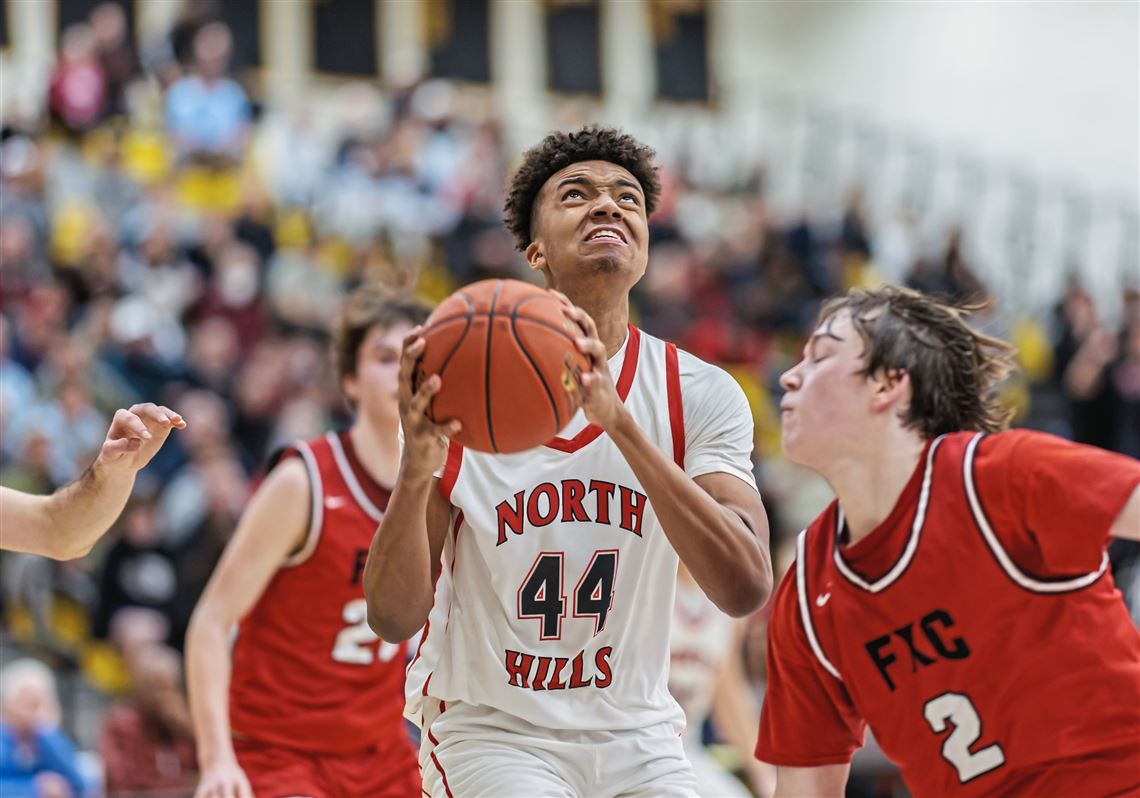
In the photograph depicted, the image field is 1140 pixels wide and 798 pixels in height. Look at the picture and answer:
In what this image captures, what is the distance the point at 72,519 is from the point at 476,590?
3.67 feet

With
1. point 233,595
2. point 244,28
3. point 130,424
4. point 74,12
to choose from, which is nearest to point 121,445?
point 130,424

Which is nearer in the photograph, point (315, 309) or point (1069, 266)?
point (315, 309)

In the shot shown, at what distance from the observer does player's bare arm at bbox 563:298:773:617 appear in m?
2.99

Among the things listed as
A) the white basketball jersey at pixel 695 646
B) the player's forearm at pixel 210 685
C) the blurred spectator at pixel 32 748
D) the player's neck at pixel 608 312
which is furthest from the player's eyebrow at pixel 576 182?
Answer: the blurred spectator at pixel 32 748

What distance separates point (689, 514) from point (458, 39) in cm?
1770

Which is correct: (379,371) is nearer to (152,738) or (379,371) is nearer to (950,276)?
(152,738)

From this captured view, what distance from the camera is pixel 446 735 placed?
343 cm

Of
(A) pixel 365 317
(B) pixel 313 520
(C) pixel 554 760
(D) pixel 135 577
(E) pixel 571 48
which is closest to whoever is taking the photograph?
(C) pixel 554 760

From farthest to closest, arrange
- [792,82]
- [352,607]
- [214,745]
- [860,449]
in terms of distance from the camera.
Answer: [792,82] → [352,607] → [214,745] → [860,449]

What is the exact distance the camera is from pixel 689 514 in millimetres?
3062

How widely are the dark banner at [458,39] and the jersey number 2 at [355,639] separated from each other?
1602 centimetres

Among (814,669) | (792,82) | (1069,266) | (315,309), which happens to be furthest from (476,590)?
→ (792,82)

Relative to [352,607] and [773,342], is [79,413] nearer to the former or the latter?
[352,607]

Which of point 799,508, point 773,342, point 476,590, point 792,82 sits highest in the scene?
point 792,82
